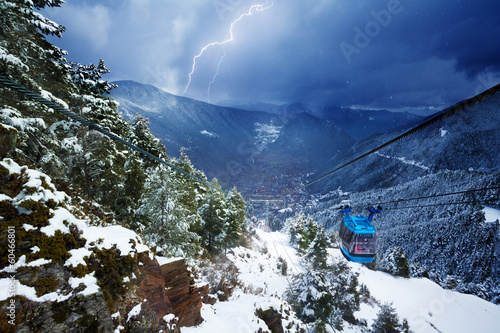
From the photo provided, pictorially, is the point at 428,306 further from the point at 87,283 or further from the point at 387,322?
the point at 87,283

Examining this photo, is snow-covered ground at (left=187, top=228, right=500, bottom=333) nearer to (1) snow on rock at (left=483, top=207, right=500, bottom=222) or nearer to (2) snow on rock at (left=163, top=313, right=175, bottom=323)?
(2) snow on rock at (left=163, top=313, right=175, bottom=323)

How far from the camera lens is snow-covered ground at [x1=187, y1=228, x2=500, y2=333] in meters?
13.4

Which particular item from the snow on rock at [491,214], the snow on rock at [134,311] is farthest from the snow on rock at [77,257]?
the snow on rock at [491,214]

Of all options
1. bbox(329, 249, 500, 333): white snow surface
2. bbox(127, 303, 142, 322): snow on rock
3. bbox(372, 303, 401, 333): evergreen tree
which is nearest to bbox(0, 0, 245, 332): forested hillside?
bbox(127, 303, 142, 322): snow on rock

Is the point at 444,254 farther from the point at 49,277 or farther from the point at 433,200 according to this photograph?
the point at 49,277

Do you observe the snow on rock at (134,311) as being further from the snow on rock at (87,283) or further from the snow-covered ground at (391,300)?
the snow-covered ground at (391,300)

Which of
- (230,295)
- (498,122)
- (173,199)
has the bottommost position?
(230,295)

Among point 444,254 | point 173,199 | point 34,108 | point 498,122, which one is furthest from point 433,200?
point 34,108

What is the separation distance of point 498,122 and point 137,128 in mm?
322281

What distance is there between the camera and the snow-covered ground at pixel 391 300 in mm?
13438

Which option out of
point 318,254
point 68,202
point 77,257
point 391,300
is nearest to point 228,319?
point 77,257

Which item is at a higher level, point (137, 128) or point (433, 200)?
point (137, 128)

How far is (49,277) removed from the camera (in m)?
4.01

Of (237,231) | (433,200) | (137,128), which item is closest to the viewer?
(137,128)
